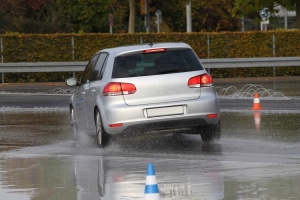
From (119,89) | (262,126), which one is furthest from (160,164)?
(262,126)

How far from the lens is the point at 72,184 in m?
10.9

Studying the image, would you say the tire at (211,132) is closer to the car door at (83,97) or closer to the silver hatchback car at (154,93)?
the silver hatchback car at (154,93)

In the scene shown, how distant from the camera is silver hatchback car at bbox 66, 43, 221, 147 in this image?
1429 cm

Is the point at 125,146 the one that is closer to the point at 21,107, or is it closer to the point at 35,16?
the point at 21,107

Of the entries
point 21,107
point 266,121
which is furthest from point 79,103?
point 21,107

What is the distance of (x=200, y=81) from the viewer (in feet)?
47.6

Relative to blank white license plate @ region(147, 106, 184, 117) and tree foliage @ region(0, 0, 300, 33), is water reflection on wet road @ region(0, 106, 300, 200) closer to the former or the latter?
blank white license plate @ region(147, 106, 184, 117)

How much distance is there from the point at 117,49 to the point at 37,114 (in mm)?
6861

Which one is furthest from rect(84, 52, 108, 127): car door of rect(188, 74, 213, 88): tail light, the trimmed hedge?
the trimmed hedge

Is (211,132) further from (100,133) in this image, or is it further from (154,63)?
(100,133)

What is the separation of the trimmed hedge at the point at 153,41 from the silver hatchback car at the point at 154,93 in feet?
73.5

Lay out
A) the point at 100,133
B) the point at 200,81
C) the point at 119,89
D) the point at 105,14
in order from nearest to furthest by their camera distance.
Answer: the point at 119,89 → the point at 200,81 → the point at 100,133 → the point at 105,14

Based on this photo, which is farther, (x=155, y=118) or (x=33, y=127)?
(x=33, y=127)

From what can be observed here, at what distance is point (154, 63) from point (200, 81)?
69cm
